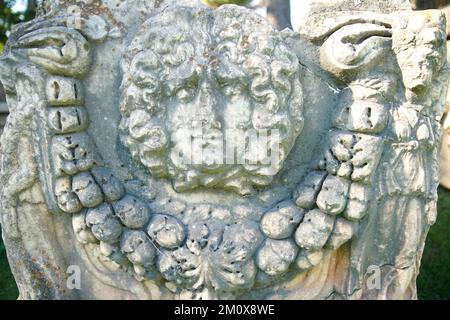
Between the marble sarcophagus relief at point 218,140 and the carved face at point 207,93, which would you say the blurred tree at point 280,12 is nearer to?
the marble sarcophagus relief at point 218,140

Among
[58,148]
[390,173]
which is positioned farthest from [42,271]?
[390,173]

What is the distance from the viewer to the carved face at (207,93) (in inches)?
56.3

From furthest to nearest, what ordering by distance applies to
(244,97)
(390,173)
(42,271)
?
(42,271) → (390,173) → (244,97)

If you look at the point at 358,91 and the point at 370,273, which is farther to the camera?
the point at 370,273

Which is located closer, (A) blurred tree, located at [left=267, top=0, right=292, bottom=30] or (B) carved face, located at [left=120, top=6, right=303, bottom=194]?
(B) carved face, located at [left=120, top=6, right=303, bottom=194]

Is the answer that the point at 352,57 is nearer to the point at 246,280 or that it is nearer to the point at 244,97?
the point at 244,97

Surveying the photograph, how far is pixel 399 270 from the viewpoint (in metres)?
1.69

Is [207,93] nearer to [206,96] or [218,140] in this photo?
[206,96]

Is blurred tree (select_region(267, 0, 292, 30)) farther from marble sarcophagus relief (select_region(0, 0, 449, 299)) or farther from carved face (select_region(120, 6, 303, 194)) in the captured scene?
carved face (select_region(120, 6, 303, 194))

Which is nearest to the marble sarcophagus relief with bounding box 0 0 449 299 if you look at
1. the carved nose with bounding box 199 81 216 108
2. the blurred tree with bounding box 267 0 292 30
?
the carved nose with bounding box 199 81 216 108

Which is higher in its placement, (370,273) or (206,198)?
(206,198)

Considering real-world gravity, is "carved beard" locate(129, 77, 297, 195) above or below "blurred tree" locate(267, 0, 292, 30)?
below

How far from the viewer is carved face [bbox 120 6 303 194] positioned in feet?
4.69

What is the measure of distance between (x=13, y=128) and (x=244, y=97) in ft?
2.30
